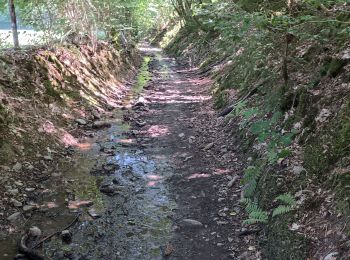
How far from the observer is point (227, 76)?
12.6 meters

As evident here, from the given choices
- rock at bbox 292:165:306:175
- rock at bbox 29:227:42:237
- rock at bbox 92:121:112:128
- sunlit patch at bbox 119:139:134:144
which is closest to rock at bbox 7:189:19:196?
rock at bbox 29:227:42:237

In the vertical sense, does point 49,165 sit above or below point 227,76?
below

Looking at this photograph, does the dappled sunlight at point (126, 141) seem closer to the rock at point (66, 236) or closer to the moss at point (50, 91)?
the moss at point (50, 91)

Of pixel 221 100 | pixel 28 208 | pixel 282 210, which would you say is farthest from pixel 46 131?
pixel 282 210

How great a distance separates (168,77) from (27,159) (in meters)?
13.7

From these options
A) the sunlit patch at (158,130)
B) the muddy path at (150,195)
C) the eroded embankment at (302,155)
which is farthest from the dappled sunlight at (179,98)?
the eroded embankment at (302,155)

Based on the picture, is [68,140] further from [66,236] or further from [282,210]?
[282,210]

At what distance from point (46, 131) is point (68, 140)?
Result: 1.95ft

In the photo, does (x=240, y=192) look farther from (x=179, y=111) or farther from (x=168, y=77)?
(x=168, y=77)

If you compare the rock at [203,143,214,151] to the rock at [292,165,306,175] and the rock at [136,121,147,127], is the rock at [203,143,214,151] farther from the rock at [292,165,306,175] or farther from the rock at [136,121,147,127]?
the rock at [292,165,306,175]

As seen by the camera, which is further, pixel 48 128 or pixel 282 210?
pixel 48 128

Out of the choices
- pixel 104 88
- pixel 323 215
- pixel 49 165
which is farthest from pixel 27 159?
pixel 104 88

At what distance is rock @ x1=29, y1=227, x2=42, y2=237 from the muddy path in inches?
4.3

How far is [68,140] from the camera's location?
29.0ft
